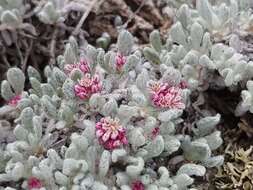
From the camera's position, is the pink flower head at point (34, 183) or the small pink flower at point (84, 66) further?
the small pink flower at point (84, 66)

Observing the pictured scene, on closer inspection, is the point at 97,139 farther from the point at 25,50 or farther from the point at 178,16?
the point at 25,50

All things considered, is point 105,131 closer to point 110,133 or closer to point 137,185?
point 110,133

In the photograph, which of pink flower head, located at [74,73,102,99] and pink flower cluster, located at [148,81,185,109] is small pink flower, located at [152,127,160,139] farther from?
pink flower head, located at [74,73,102,99]


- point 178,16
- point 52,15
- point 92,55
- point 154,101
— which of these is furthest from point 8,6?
point 154,101

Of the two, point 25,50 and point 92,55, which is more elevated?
point 92,55

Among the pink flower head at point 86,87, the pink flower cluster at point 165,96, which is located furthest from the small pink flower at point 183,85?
the pink flower head at point 86,87

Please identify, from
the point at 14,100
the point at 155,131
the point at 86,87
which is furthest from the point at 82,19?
the point at 155,131

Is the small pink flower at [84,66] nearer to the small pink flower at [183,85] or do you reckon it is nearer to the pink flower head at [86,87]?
the pink flower head at [86,87]
